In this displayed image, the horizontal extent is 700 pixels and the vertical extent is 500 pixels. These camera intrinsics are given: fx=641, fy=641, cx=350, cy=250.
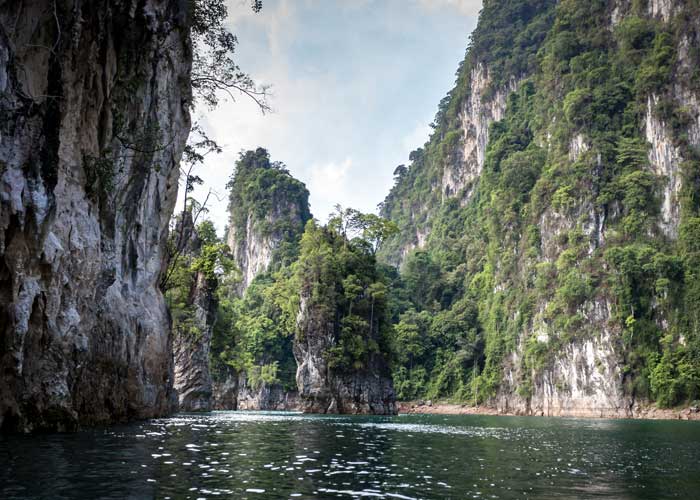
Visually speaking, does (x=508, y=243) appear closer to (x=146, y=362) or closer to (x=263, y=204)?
(x=263, y=204)

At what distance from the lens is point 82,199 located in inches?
769

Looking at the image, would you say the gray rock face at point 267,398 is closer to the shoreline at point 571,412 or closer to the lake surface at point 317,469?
the shoreline at point 571,412

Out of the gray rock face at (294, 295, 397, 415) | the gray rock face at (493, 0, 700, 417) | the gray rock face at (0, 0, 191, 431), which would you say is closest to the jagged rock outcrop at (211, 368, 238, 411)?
the gray rock face at (294, 295, 397, 415)

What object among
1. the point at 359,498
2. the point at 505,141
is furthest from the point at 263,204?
the point at 359,498

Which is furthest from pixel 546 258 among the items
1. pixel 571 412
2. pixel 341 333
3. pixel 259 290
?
pixel 259 290

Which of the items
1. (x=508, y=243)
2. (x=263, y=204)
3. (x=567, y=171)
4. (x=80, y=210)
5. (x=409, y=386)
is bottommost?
(x=409, y=386)

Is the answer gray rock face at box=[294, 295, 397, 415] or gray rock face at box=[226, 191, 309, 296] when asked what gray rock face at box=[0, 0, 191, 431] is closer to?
gray rock face at box=[294, 295, 397, 415]

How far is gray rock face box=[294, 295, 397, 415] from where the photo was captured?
57.7 metres

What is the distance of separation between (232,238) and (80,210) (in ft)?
399

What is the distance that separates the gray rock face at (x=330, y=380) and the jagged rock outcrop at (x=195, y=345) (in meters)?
10.7

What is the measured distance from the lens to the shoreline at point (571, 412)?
5697cm

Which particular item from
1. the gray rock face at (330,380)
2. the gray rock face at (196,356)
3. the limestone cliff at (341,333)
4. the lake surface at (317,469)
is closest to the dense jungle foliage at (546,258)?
the limestone cliff at (341,333)

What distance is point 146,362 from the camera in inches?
1115

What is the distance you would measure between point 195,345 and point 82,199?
32.4m
